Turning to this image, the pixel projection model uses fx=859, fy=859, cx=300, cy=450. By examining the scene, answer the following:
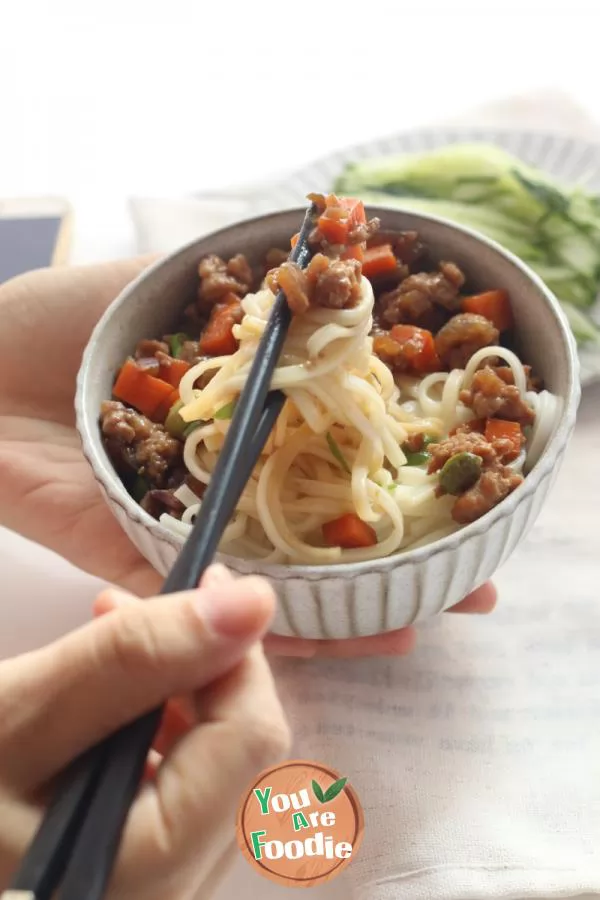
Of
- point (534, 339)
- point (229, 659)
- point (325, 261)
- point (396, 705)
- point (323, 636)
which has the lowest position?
point (396, 705)

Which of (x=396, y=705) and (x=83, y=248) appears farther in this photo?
(x=83, y=248)

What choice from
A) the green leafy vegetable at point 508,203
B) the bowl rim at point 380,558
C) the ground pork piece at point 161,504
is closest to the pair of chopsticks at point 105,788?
the bowl rim at point 380,558

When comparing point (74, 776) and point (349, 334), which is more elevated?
point (349, 334)

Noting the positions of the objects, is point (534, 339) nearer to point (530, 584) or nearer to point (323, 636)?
point (530, 584)

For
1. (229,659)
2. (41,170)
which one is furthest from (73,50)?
(229,659)

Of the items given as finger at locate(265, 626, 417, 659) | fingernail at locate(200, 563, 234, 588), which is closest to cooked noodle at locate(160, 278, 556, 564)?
finger at locate(265, 626, 417, 659)

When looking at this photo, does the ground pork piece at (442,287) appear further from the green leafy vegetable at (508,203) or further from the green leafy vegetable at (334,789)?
the green leafy vegetable at (334,789)
